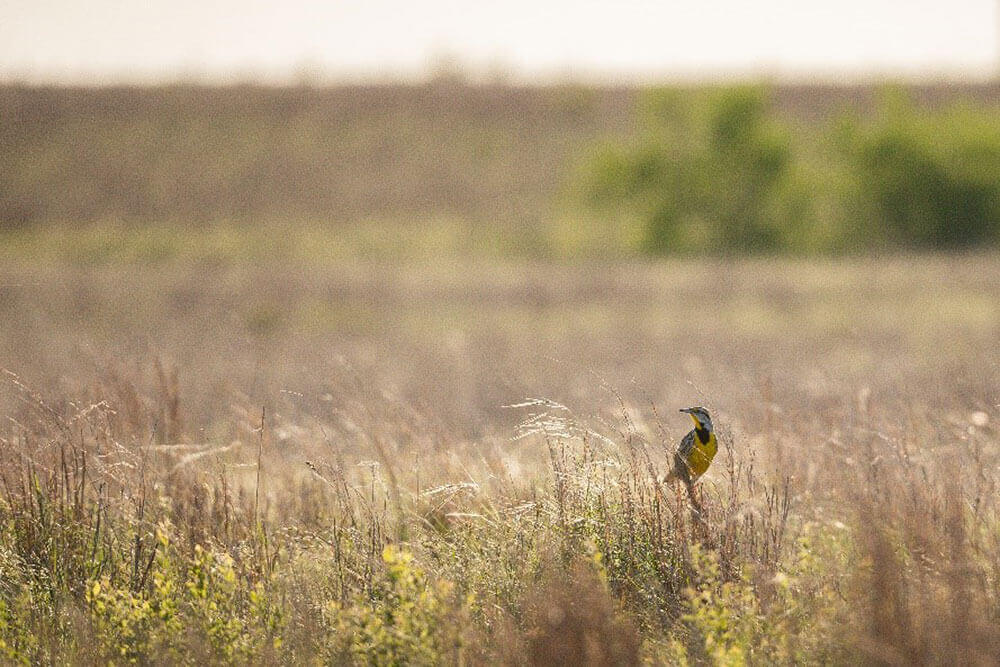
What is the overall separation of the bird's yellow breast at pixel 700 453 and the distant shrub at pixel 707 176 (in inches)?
1272

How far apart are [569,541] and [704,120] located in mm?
33741

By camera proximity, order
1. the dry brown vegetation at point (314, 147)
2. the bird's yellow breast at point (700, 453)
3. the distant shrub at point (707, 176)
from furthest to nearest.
Answer: the dry brown vegetation at point (314, 147)
the distant shrub at point (707, 176)
the bird's yellow breast at point (700, 453)

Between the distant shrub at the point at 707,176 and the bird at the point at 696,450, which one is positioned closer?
the bird at the point at 696,450

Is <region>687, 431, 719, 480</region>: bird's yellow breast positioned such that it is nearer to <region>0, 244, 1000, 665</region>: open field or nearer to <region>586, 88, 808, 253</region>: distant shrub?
<region>0, 244, 1000, 665</region>: open field

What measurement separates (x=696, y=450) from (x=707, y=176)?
3351cm

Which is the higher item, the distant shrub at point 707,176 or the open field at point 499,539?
the distant shrub at point 707,176

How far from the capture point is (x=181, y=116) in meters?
58.0

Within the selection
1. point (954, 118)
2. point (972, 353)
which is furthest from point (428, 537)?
point (954, 118)

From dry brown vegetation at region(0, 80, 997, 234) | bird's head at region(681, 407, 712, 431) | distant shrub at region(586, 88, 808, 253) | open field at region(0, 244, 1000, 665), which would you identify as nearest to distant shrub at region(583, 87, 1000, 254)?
distant shrub at region(586, 88, 808, 253)

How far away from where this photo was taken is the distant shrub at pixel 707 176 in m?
36.1

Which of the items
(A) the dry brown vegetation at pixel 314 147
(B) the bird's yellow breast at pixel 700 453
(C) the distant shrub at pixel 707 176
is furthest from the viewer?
(A) the dry brown vegetation at pixel 314 147

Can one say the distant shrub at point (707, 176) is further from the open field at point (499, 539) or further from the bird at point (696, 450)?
the bird at point (696, 450)

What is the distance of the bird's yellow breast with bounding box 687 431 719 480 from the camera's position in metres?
4.29

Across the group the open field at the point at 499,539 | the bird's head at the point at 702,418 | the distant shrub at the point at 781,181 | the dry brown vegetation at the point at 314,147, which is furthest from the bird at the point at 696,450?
the dry brown vegetation at the point at 314,147
